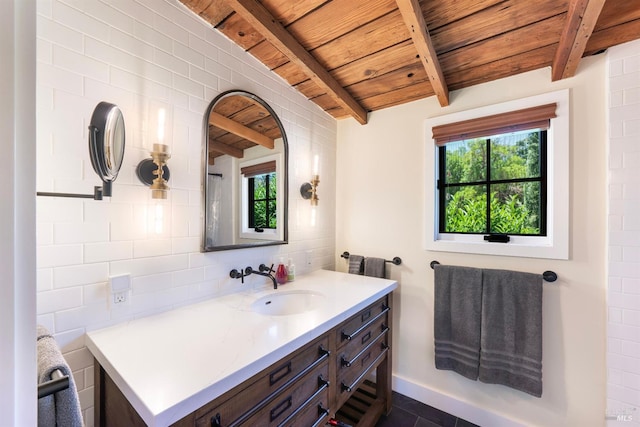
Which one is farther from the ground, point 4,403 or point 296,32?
point 296,32

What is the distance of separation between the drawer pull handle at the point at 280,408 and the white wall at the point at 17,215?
2.63ft

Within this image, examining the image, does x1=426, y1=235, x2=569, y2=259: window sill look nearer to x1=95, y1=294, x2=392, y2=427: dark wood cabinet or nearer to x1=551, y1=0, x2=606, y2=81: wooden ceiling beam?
x1=95, y1=294, x2=392, y2=427: dark wood cabinet

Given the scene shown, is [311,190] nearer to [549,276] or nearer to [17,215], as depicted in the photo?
[549,276]

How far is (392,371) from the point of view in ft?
6.85

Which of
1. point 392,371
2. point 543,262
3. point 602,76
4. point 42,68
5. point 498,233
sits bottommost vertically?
point 392,371

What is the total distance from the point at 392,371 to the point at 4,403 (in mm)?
2235

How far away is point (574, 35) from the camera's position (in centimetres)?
126

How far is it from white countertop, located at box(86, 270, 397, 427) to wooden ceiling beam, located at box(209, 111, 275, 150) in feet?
3.18

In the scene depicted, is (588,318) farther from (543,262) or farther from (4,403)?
(4,403)

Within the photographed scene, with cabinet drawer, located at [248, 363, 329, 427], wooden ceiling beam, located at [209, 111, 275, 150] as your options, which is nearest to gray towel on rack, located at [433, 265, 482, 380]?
cabinet drawer, located at [248, 363, 329, 427]

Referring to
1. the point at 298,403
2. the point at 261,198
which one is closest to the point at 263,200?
the point at 261,198

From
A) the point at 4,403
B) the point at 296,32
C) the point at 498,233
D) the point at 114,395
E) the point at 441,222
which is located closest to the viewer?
the point at 4,403

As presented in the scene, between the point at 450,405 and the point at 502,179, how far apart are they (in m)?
1.56

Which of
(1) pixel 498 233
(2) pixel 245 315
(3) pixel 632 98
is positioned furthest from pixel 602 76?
(2) pixel 245 315
